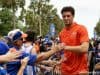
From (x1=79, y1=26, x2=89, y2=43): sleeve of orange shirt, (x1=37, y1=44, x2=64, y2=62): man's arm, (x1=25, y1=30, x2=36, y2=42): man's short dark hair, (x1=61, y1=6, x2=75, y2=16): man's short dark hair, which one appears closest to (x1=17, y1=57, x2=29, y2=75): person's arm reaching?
(x1=37, y1=44, x2=64, y2=62): man's arm

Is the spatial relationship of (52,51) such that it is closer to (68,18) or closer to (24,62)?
(24,62)

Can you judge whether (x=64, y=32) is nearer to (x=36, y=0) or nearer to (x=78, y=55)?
(x=78, y=55)

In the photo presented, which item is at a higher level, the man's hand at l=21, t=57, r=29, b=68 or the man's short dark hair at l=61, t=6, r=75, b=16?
the man's short dark hair at l=61, t=6, r=75, b=16

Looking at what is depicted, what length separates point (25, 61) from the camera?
7.12 meters

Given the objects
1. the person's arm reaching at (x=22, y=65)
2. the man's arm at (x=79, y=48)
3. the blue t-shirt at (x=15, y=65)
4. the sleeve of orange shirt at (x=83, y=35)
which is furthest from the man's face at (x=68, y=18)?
the person's arm reaching at (x=22, y=65)

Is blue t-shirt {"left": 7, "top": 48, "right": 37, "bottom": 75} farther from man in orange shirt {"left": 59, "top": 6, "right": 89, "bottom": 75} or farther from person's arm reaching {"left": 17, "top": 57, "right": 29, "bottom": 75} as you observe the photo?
man in orange shirt {"left": 59, "top": 6, "right": 89, "bottom": 75}

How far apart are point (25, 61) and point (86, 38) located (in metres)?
1.39

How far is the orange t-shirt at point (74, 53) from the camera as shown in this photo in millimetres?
8164

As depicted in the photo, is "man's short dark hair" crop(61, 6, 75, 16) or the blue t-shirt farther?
"man's short dark hair" crop(61, 6, 75, 16)

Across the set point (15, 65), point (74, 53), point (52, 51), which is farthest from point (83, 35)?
point (15, 65)

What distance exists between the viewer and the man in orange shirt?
8.14m

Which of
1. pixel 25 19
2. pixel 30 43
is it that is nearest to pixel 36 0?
pixel 25 19

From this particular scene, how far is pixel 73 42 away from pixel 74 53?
197 millimetres

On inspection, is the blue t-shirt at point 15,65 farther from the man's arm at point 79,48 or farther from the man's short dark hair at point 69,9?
the man's short dark hair at point 69,9
